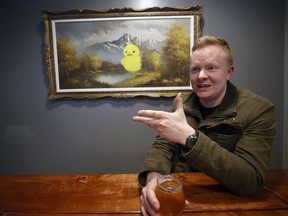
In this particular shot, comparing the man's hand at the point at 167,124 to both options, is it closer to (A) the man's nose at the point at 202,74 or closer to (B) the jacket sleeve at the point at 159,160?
(B) the jacket sleeve at the point at 159,160

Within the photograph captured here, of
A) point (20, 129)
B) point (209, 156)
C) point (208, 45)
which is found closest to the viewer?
point (209, 156)

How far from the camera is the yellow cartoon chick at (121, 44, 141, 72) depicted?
2.21 metres

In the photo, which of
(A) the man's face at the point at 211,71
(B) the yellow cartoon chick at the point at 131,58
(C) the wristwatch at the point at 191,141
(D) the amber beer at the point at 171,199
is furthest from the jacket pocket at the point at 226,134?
(B) the yellow cartoon chick at the point at 131,58

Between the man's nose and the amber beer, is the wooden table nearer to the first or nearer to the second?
the amber beer

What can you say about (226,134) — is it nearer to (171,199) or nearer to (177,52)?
(171,199)

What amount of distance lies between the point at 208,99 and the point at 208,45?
31cm

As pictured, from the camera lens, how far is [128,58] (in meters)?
2.22

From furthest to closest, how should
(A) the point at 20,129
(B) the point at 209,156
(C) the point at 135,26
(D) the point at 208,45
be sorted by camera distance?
(A) the point at 20,129
(C) the point at 135,26
(D) the point at 208,45
(B) the point at 209,156

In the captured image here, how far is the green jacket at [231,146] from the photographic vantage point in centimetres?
90

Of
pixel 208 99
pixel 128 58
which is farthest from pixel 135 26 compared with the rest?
pixel 208 99

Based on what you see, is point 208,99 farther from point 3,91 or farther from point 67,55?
point 3,91

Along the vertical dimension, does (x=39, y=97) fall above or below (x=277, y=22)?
below

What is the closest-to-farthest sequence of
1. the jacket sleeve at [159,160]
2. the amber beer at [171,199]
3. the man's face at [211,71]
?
the amber beer at [171,199] < the jacket sleeve at [159,160] < the man's face at [211,71]

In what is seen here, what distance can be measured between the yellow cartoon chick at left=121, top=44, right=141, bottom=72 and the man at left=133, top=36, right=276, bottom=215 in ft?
3.08
